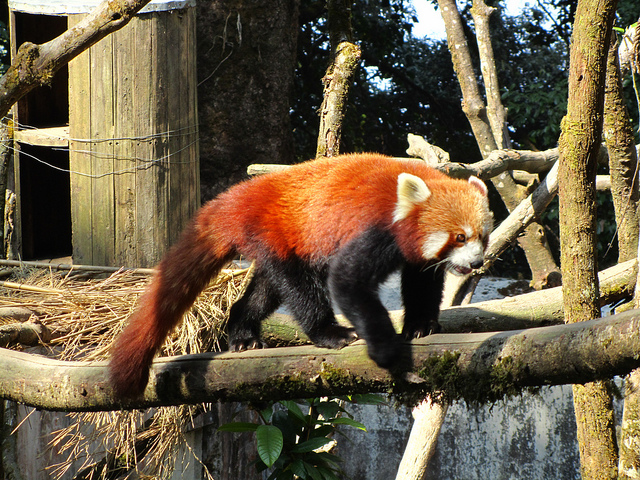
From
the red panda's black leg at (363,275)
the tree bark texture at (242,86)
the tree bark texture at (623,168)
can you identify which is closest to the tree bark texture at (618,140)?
the tree bark texture at (623,168)

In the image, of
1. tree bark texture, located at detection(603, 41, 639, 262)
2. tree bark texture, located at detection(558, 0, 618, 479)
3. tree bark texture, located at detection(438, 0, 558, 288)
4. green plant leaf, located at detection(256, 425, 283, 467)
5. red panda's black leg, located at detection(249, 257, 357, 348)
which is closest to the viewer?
tree bark texture, located at detection(558, 0, 618, 479)

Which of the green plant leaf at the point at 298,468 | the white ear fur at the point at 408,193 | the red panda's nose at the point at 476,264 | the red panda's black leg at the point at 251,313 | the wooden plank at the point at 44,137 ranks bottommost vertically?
the green plant leaf at the point at 298,468

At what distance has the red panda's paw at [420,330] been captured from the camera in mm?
2393

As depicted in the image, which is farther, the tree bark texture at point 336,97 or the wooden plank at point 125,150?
the tree bark texture at point 336,97

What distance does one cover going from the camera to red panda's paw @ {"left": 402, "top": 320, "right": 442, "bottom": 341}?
2393mm

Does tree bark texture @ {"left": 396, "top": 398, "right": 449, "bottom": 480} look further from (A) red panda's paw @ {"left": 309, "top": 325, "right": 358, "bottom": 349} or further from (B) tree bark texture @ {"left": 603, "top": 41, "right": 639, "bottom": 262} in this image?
(B) tree bark texture @ {"left": 603, "top": 41, "right": 639, "bottom": 262}

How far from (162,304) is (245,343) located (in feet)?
1.90

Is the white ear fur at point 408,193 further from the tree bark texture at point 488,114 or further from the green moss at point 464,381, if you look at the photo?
the tree bark texture at point 488,114

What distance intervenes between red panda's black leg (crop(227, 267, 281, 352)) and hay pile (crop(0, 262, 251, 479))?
0.44 metres

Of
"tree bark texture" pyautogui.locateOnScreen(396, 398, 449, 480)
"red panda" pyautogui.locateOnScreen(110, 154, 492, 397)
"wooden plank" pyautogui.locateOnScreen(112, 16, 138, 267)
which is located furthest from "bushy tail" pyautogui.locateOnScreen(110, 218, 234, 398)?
"tree bark texture" pyautogui.locateOnScreen(396, 398, 449, 480)

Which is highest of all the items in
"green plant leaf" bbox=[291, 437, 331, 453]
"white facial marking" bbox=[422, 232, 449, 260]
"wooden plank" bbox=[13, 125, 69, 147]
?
"wooden plank" bbox=[13, 125, 69, 147]

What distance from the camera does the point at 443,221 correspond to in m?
2.31

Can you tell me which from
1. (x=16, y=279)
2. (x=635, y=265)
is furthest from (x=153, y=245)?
(x=635, y=265)

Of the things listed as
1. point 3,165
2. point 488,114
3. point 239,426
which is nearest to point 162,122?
point 3,165
